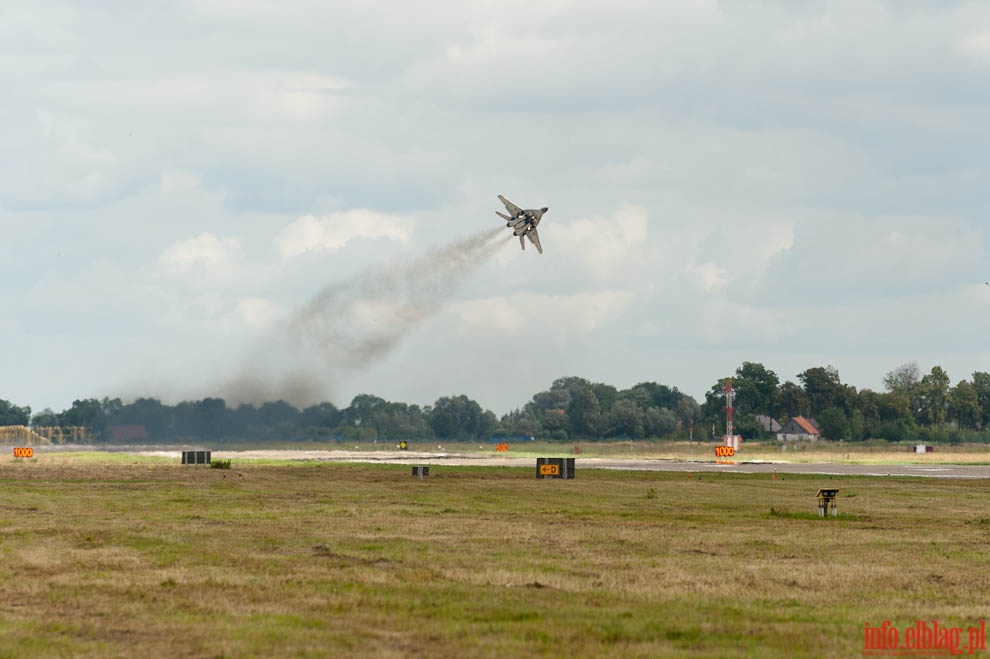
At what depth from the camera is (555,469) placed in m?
74.9

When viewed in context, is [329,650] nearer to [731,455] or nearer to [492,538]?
[492,538]

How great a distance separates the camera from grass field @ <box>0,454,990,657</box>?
1931 cm

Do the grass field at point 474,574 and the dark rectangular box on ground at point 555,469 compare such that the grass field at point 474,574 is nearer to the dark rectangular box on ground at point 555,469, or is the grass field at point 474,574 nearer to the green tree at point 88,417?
the dark rectangular box on ground at point 555,469

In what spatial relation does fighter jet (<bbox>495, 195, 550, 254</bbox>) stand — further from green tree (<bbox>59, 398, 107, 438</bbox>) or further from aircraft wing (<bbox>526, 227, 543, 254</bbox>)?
green tree (<bbox>59, 398, 107, 438</bbox>)

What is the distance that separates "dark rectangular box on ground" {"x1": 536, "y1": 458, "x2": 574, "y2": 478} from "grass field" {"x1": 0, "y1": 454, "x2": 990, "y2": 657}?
19.6 meters

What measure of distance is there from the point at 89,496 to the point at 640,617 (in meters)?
39.3

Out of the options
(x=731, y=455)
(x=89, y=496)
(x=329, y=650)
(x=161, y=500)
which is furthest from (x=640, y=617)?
(x=731, y=455)

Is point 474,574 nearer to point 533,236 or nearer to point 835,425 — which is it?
point 533,236

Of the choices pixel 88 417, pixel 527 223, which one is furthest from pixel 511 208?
pixel 88 417

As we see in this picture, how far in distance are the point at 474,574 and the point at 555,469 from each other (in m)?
48.0

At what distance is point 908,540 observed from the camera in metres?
36.4

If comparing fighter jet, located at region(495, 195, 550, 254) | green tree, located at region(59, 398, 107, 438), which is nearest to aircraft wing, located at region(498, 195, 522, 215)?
fighter jet, located at region(495, 195, 550, 254)

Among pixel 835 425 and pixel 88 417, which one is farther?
pixel 835 425

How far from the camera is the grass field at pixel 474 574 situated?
1931 cm
